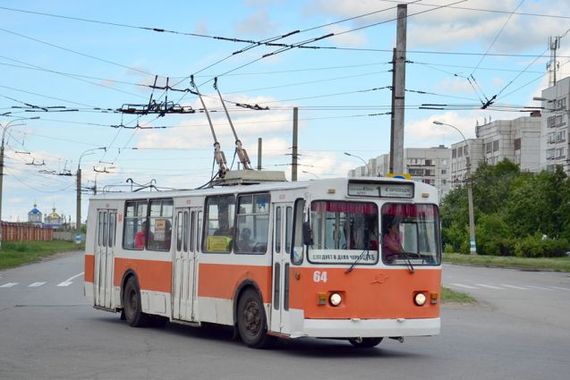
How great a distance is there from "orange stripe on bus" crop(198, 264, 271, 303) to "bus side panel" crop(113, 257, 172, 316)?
1.41 metres

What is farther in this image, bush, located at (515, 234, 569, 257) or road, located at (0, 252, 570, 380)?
bush, located at (515, 234, 569, 257)

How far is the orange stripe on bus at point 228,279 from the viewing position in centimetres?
1645

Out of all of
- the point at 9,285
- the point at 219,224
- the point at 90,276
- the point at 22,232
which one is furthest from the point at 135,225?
the point at 22,232

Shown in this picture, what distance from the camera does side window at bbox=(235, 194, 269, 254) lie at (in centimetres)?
1694

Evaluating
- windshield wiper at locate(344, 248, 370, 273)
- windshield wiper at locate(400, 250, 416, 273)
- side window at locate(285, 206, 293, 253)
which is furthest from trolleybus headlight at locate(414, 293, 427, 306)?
side window at locate(285, 206, 293, 253)

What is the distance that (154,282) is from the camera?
20.4m

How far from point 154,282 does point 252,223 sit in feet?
12.4

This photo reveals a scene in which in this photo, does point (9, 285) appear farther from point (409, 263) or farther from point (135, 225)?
point (409, 263)

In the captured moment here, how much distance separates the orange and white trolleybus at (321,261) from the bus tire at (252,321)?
2 centimetres

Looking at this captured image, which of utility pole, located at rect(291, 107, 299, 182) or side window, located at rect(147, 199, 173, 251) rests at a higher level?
utility pole, located at rect(291, 107, 299, 182)

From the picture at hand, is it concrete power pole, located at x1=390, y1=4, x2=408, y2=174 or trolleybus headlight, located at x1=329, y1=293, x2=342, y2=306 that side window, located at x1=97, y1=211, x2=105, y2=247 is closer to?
concrete power pole, located at x1=390, y1=4, x2=408, y2=174

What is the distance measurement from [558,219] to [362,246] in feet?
251

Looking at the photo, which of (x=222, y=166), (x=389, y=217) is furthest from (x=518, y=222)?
(x=389, y=217)

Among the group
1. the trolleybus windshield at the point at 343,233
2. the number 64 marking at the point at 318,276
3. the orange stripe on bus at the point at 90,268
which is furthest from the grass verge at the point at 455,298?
the number 64 marking at the point at 318,276
